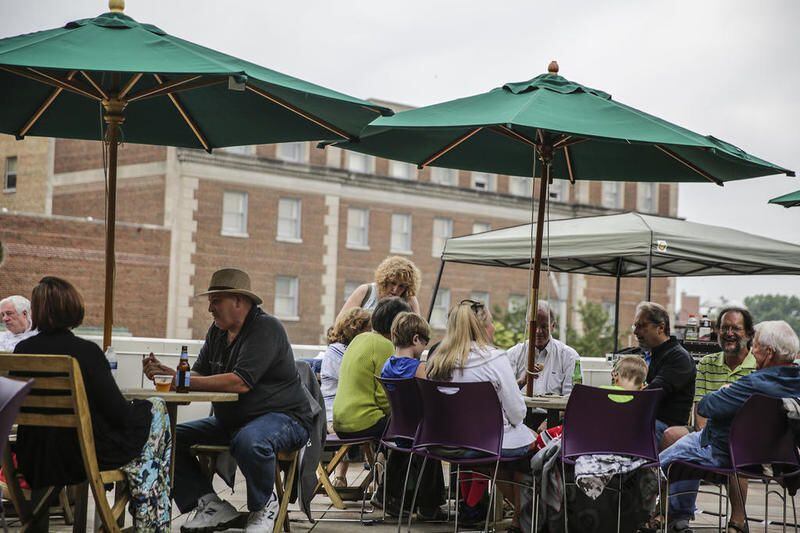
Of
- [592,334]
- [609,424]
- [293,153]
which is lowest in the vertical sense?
[592,334]

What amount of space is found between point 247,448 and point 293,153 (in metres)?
45.0

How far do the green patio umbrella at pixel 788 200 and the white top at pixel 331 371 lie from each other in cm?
407

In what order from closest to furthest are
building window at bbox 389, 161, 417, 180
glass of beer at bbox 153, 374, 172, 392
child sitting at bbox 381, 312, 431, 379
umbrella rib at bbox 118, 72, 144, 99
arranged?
glass of beer at bbox 153, 374, 172, 392 < umbrella rib at bbox 118, 72, 144, 99 < child sitting at bbox 381, 312, 431, 379 < building window at bbox 389, 161, 417, 180

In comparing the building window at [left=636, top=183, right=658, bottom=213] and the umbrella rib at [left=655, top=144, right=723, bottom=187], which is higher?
the building window at [left=636, top=183, right=658, bottom=213]

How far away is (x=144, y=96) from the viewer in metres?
6.76

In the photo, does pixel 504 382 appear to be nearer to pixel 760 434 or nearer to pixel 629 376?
pixel 629 376

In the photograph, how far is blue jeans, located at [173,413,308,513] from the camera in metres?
6.34

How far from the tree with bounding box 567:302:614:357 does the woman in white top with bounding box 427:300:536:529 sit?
151 feet

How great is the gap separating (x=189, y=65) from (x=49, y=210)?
49306 millimetres

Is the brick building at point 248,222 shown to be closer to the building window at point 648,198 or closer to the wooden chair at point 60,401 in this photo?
the building window at point 648,198

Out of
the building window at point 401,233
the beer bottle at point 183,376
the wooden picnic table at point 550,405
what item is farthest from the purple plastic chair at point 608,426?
the building window at point 401,233

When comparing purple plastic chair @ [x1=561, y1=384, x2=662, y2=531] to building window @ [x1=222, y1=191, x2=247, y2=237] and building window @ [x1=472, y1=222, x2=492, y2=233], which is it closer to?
building window @ [x1=222, y1=191, x2=247, y2=237]

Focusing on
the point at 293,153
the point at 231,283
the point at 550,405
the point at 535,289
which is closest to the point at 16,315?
the point at 231,283

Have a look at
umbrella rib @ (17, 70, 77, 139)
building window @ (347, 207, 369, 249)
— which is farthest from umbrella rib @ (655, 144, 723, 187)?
building window @ (347, 207, 369, 249)
